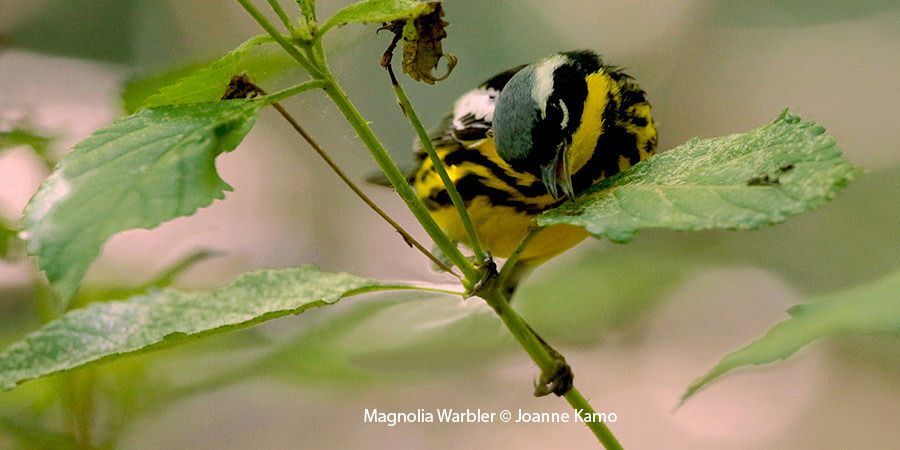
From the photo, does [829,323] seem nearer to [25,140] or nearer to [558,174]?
[558,174]

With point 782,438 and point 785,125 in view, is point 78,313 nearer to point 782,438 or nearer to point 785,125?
point 785,125

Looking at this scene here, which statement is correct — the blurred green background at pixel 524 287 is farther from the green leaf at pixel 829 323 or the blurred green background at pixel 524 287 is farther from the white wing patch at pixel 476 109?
the green leaf at pixel 829 323

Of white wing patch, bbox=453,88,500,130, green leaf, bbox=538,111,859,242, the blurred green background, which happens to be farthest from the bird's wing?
green leaf, bbox=538,111,859,242

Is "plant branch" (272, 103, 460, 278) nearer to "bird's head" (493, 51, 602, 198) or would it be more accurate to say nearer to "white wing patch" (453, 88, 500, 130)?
"bird's head" (493, 51, 602, 198)

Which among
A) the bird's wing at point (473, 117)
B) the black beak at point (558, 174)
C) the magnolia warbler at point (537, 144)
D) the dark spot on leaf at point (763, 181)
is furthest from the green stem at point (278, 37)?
the bird's wing at point (473, 117)

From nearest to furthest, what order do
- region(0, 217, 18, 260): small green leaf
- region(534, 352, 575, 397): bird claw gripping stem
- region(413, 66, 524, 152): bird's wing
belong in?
region(534, 352, 575, 397): bird claw gripping stem, region(0, 217, 18, 260): small green leaf, region(413, 66, 524, 152): bird's wing

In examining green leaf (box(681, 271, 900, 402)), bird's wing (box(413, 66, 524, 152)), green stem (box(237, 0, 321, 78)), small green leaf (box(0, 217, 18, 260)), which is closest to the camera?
green leaf (box(681, 271, 900, 402))
